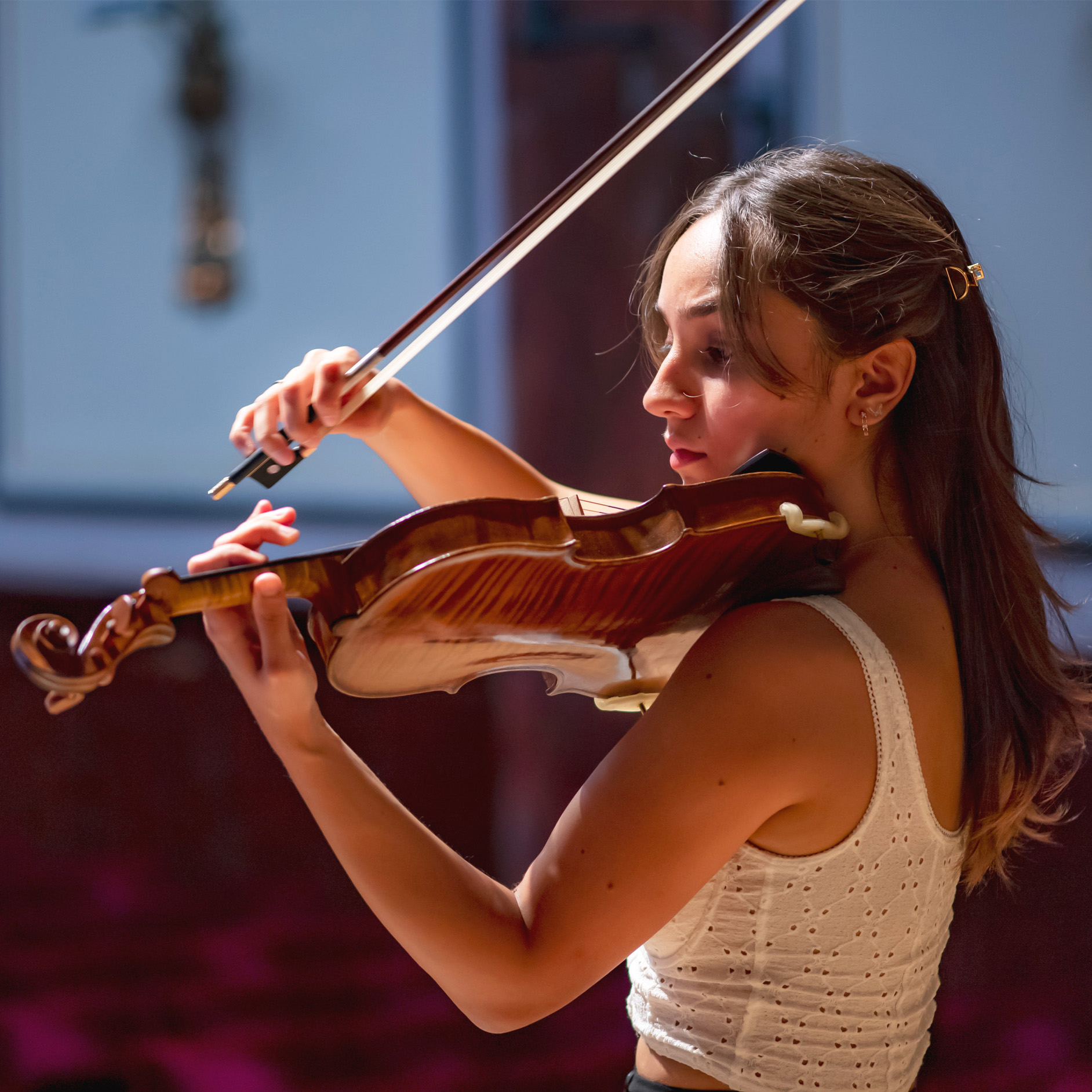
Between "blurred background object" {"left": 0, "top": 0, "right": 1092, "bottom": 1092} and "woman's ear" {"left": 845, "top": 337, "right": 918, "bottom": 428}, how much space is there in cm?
90

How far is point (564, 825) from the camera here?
71cm

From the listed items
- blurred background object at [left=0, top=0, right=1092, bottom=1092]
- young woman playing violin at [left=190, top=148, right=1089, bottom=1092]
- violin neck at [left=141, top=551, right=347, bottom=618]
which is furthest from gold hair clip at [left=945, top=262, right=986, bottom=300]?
blurred background object at [left=0, top=0, right=1092, bottom=1092]

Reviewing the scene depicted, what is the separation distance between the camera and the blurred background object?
77.8 inches

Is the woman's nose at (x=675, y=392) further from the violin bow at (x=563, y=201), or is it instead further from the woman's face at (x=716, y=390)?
the violin bow at (x=563, y=201)

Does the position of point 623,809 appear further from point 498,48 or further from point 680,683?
point 498,48

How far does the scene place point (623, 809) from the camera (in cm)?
69

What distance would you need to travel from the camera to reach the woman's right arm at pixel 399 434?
95cm

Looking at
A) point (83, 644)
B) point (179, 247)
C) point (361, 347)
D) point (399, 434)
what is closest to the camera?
point (83, 644)

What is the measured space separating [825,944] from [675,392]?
386 millimetres

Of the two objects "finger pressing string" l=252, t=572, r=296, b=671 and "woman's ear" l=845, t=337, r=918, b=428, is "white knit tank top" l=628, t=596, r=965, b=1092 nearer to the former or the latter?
"woman's ear" l=845, t=337, r=918, b=428

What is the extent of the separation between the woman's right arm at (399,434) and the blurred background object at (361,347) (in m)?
0.87

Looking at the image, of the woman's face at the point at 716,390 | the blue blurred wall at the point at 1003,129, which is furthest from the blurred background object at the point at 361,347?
the woman's face at the point at 716,390

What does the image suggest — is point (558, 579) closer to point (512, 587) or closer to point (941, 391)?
point (512, 587)

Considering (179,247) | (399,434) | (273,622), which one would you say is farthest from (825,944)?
(179,247)
